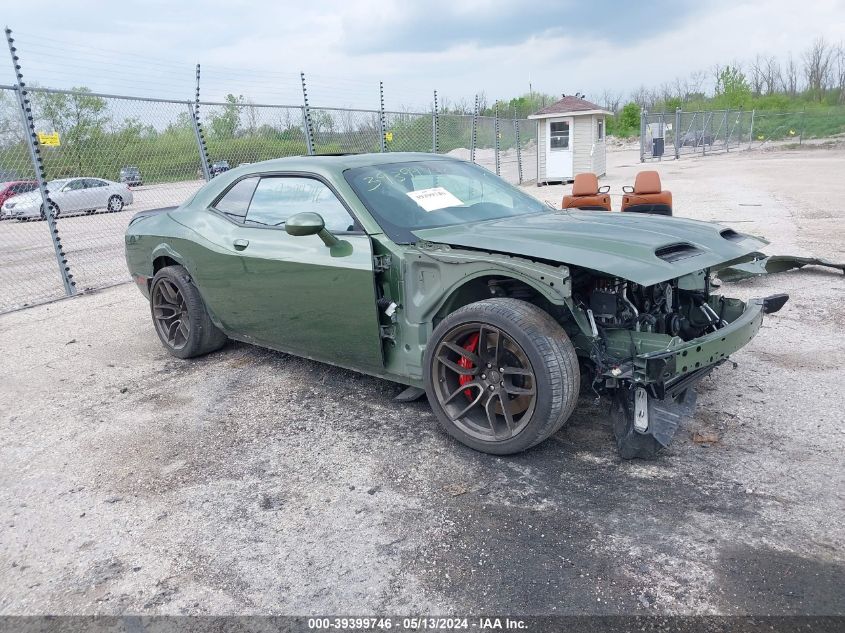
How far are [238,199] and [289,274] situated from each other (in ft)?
3.05

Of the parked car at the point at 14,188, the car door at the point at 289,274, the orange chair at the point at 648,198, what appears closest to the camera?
the car door at the point at 289,274

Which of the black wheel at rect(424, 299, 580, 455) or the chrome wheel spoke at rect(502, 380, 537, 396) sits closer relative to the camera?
the black wheel at rect(424, 299, 580, 455)

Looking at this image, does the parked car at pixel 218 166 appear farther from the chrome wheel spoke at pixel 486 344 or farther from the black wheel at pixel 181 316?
the chrome wheel spoke at pixel 486 344

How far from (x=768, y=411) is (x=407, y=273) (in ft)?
7.16

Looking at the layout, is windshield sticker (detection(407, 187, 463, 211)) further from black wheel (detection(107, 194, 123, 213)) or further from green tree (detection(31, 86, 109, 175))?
black wheel (detection(107, 194, 123, 213))

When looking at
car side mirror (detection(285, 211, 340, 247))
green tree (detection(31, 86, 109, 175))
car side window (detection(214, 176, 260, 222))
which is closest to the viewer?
car side mirror (detection(285, 211, 340, 247))

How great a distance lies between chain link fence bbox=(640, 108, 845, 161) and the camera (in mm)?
36969

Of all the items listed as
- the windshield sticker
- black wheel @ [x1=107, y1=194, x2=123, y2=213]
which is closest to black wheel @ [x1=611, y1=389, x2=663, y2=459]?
the windshield sticker

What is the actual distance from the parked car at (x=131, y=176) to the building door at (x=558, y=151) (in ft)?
46.1

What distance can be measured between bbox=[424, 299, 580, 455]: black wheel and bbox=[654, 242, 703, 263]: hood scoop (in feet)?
2.01

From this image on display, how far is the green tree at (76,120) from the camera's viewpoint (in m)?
7.84

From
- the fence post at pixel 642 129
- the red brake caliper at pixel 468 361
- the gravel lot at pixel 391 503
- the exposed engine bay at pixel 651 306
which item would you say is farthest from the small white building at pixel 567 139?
the red brake caliper at pixel 468 361

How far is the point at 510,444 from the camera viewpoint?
3232mm

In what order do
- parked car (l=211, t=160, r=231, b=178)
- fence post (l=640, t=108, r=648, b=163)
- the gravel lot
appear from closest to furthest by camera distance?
the gravel lot < parked car (l=211, t=160, r=231, b=178) < fence post (l=640, t=108, r=648, b=163)
